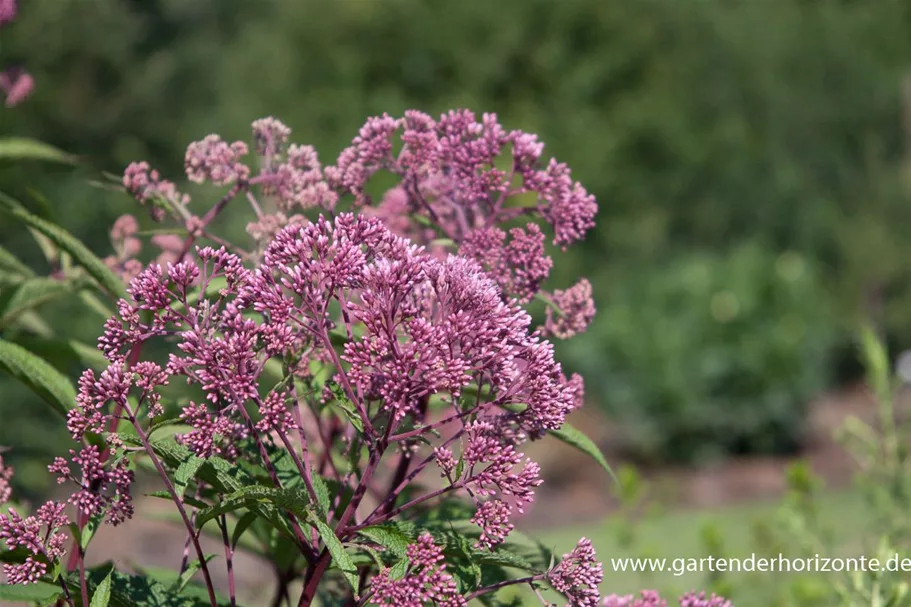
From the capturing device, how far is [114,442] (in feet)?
4.81

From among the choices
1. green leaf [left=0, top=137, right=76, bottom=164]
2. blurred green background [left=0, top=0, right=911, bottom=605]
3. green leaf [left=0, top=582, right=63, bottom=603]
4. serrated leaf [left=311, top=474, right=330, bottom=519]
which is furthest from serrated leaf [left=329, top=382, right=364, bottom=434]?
blurred green background [left=0, top=0, right=911, bottom=605]

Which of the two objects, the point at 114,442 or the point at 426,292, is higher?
the point at 426,292

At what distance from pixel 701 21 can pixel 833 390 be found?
16.5ft

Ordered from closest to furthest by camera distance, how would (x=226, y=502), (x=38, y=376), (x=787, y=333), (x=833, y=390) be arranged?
(x=226, y=502)
(x=38, y=376)
(x=787, y=333)
(x=833, y=390)

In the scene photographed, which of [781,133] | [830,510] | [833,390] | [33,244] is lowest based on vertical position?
[830,510]

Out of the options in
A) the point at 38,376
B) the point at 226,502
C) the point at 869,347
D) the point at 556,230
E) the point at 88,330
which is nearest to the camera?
the point at 226,502

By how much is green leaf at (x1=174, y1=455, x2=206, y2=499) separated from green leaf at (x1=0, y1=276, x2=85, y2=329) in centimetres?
82

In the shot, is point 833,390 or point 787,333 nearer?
point 787,333

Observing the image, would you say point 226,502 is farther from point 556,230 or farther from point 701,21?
point 701,21

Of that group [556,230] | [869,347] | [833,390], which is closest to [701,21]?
[833,390]

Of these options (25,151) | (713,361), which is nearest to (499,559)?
(25,151)

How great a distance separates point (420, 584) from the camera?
4.61 feet

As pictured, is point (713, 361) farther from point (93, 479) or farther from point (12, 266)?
point (93, 479)

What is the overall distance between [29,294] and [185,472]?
87cm
